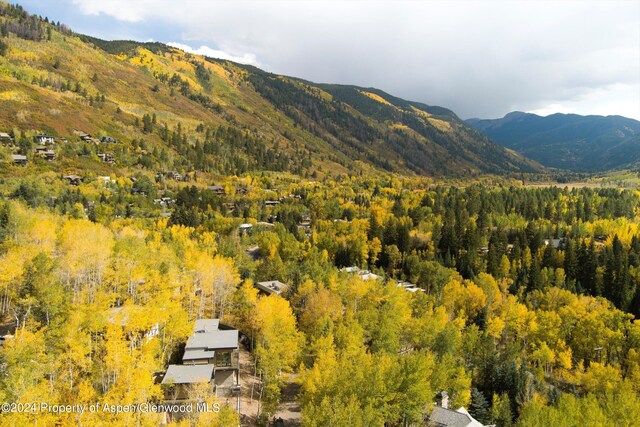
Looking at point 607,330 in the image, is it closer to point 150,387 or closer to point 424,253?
point 424,253

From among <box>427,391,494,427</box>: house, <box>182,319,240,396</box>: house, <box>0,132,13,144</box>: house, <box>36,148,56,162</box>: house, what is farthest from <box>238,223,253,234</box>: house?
<box>0,132,13,144</box>: house

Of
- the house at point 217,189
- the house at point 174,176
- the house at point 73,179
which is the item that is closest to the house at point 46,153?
the house at point 73,179

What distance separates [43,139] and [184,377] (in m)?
137

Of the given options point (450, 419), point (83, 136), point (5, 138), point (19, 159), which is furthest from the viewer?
point (83, 136)

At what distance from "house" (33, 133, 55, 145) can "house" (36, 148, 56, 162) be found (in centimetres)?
517

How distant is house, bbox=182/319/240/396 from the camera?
39941 millimetres

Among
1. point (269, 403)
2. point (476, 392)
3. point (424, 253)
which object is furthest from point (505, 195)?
point (269, 403)

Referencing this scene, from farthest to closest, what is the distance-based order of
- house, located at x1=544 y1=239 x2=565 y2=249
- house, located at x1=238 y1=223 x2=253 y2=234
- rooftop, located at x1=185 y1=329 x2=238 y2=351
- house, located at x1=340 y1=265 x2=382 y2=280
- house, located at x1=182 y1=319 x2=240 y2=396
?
1. house, located at x1=238 y1=223 x2=253 y2=234
2. house, located at x1=544 y1=239 x2=565 y2=249
3. house, located at x1=340 y1=265 x2=382 y2=280
4. rooftop, located at x1=185 y1=329 x2=238 y2=351
5. house, located at x1=182 y1=319 x2=240 y2=396

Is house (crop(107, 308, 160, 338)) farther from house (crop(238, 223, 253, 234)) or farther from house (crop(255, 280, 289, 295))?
house (crop(238, 223, 253, 234))

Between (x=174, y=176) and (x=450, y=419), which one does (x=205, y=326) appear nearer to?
(x=450, y=419)

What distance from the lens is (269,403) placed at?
1478 inches

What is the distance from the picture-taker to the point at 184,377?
36.3 metres

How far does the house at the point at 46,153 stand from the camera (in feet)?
Result: 430

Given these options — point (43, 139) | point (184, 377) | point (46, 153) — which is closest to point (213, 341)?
point (184, 377)
